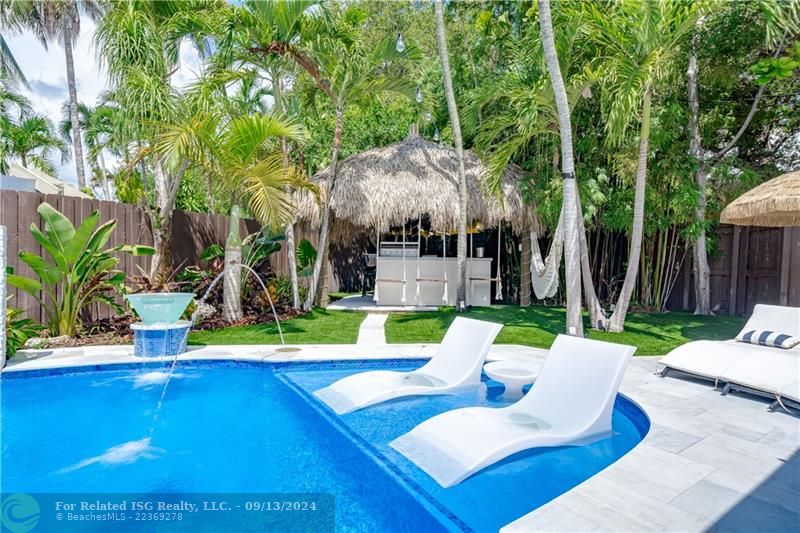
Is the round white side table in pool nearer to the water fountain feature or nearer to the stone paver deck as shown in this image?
the water fountain feature

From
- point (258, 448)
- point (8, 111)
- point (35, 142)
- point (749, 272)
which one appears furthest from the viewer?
point (35, 142)

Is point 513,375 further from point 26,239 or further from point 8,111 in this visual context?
point 8,111

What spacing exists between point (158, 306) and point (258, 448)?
10.9ft

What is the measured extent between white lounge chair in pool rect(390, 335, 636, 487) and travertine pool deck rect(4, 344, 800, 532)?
49cm

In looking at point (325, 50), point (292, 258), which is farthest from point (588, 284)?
point (325, 50)

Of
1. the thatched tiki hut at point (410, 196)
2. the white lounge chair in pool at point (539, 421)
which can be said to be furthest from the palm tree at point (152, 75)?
the white lounge chair in pool at point (539, 421)

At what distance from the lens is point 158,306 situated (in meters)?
6.74

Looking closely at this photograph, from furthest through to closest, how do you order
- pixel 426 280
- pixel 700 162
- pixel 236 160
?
pixel 426 280
pixel 700 162
pixel 236 160

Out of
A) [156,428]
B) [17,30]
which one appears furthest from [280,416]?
[17,30]

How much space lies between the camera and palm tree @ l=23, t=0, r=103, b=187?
1841 cm

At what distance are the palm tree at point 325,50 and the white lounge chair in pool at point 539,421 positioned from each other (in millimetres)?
7602

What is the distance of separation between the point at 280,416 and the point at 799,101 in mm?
12546

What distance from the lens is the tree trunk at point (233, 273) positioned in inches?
365

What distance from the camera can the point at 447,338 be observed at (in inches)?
242
